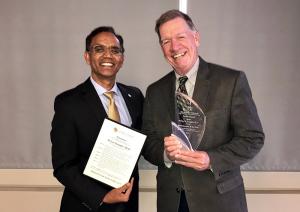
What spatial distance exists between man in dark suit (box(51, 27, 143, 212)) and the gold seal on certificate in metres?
0.06

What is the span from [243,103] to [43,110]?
1577 mm

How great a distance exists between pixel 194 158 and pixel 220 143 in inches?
7.4

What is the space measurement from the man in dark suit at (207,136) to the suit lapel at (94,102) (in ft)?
1.11

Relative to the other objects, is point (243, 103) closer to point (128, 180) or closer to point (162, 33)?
point (162, 33)

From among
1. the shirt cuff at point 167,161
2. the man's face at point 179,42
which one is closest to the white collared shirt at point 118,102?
the shirt cuff at point 167,161

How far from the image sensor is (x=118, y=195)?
156 centimetres

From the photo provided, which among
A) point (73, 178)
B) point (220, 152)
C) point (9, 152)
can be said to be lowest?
point (9, 152)

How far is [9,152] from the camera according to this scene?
97.0 inches

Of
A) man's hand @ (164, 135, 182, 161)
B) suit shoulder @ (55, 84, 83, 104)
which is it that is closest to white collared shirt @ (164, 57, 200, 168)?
man's hand @ (164, 135, 182, 161)

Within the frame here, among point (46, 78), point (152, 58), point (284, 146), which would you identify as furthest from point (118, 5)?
point (284, 146)

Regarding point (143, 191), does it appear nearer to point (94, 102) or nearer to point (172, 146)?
point (94, 102)

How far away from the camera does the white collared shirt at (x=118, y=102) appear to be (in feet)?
5.89

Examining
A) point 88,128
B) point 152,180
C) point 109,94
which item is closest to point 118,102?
point 109,94

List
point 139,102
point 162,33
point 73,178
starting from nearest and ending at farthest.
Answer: point 162,33 < point 73,178 < point 139,102
